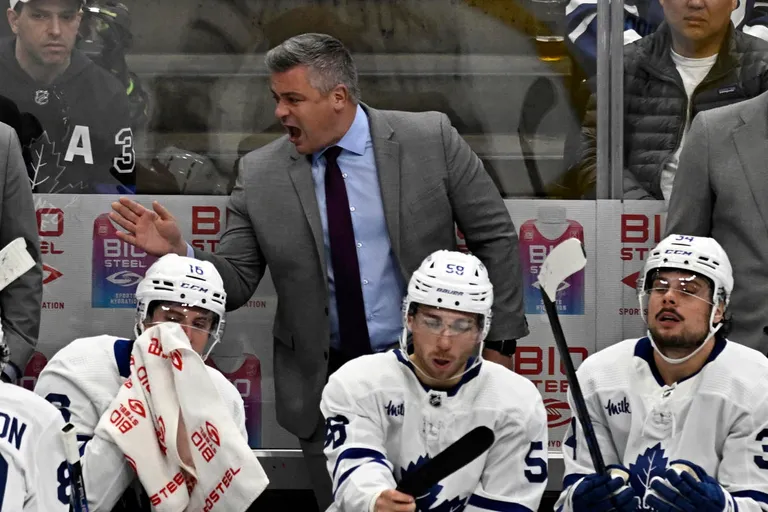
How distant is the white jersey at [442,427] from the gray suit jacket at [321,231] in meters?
0.55

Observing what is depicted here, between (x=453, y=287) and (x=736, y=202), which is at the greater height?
(x=736, y=202)

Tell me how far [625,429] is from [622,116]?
4.51 feet

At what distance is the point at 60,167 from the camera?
5.20 metres

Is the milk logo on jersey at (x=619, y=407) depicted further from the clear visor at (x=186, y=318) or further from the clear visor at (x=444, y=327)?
the clear visor at (x=186, y=318)

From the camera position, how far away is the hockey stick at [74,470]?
360 cm

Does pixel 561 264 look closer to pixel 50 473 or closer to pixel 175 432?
pixel 175 432

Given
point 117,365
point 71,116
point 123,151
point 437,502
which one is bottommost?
point 437,502

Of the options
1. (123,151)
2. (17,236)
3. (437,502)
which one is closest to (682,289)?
(437,502)

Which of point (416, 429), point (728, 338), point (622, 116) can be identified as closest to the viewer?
point (416, 429)

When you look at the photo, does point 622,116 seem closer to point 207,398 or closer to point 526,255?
point 526,255

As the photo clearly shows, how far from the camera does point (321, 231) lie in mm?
4684

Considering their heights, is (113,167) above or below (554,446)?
above

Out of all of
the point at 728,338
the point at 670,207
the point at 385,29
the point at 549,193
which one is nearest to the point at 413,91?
the point at 385,29

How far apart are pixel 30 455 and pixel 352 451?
2.72ft
